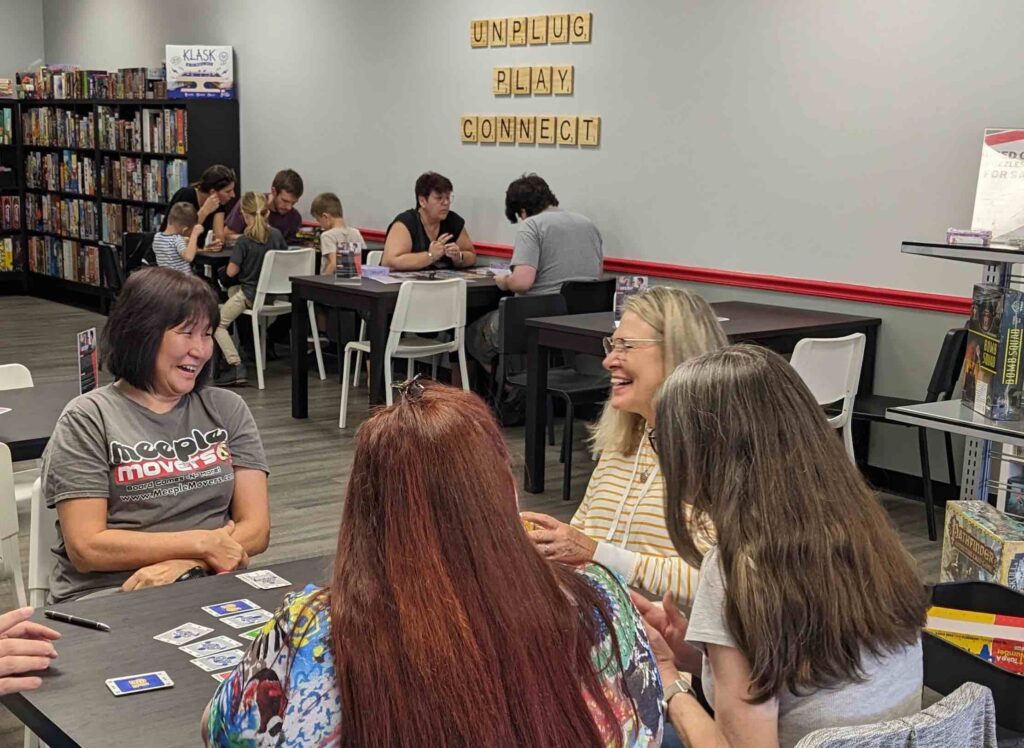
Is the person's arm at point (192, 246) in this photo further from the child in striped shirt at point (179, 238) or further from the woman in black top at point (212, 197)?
the woman in black top at point (212, 197)

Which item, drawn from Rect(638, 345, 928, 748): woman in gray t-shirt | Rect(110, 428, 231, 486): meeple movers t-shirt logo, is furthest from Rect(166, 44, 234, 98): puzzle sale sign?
Rect(638, 345, 928, 748): woman in gray t-shirt

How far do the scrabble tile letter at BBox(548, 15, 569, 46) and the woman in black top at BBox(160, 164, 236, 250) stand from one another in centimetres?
308

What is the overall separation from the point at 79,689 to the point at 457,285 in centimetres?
481

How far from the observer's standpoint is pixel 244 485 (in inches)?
107

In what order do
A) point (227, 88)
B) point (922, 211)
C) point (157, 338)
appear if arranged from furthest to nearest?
point (227, 88), point (922, 211), point (157, 338)

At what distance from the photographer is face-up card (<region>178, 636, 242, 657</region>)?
1.95 meters

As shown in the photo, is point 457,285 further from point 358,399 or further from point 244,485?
point 244,485

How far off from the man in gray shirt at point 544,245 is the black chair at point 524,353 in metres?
0.62

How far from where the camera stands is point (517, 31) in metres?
7.32

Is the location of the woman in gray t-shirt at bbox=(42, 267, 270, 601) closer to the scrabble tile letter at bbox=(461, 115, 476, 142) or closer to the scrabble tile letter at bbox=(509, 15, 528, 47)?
the scrabble tile letter at bbox=(509, 15, 528, 47)

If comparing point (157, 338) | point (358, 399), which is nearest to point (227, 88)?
point (358, 399)

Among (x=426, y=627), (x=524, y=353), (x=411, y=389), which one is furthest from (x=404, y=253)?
(x=426, y=627)

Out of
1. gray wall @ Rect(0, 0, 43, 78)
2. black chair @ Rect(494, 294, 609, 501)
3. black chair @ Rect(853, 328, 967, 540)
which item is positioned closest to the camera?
black chair @ Rect(853, 328, 967, 540)

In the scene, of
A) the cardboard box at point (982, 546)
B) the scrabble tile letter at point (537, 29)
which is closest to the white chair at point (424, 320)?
the scrabble tile letter at point (537, 29)
